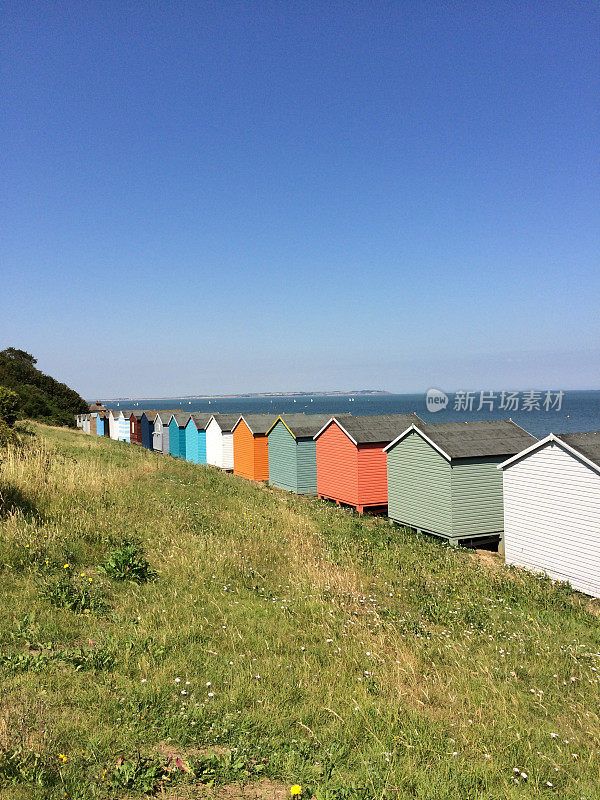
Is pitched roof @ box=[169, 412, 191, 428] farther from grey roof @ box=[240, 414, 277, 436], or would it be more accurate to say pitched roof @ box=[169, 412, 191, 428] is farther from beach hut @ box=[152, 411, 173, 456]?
grey roof @ box=[240, 414, 277, 436]

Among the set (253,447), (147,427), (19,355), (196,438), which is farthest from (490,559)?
(19,355)

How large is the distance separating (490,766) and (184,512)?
1110 cm

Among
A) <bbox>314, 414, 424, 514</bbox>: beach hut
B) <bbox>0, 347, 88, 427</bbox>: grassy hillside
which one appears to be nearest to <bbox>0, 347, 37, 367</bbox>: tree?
<bbox>0, 347, 88, 427</bbox>: grassy hillside

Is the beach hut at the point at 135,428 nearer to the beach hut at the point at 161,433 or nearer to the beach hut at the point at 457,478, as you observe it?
the beach hut at the point at 161,433

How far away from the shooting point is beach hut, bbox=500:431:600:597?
14500 mm

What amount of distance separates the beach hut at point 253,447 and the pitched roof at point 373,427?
340 inches

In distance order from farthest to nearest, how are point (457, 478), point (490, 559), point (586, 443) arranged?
1. point (457, 478)
2. point (490, 559)
3. point (586, 443)

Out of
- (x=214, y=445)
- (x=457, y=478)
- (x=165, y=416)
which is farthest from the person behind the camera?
(x=165, y=416)

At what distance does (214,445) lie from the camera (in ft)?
129

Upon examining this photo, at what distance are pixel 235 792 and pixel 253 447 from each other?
29.2m

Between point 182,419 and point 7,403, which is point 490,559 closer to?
point 7,403

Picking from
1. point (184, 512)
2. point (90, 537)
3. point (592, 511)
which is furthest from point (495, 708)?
point (184, 512)

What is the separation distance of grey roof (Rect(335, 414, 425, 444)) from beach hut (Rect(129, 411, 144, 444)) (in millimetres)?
35853

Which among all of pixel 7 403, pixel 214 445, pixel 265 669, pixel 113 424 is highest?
pixel 7 403
